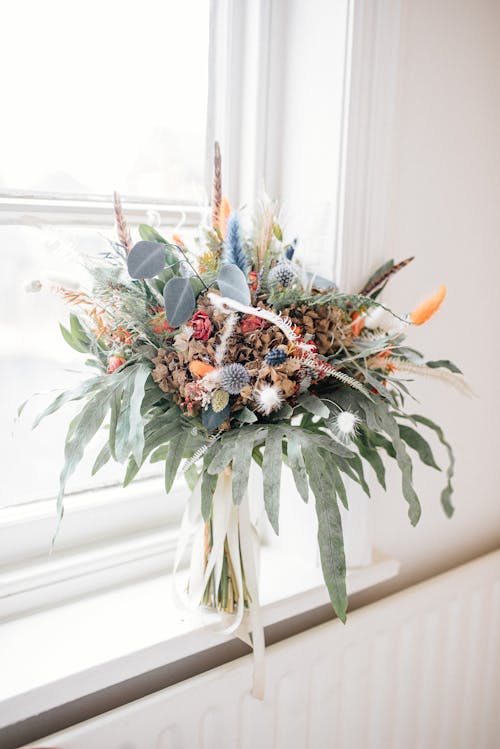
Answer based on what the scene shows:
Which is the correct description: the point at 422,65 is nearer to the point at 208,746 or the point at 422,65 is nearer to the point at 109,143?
the point at 109,143

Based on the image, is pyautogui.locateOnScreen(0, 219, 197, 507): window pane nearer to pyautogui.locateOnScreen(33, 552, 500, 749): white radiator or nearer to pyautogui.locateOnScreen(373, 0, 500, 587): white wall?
pyautogui.locateOnScreen(33, 552, 500, 749): white radiator

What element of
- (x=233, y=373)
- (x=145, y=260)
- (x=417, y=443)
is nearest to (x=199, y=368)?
(x=233, y=373)

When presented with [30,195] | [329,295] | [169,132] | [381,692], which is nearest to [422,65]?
[169,132]

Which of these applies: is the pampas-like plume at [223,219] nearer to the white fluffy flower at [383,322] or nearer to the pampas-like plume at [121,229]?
the pampas-like plume at [121,229]

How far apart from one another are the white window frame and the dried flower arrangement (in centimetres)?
21

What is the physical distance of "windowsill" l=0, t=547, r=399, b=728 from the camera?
87cm

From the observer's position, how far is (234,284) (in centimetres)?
79

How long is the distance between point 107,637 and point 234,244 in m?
0.60

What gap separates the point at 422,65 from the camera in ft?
3.78

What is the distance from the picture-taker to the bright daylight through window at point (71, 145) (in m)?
0.98

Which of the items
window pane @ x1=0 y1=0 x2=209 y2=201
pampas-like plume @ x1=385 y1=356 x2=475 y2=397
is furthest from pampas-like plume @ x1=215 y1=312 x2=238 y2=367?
window pane @ x1=0 y1=0 x2=209 y2=201

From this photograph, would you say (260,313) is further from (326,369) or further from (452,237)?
(452,237)

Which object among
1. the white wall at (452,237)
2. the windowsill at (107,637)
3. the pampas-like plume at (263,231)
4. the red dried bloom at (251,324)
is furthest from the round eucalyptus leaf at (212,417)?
the white wall at (452,237)

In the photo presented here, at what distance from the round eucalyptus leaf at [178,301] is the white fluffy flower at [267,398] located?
0.41 feet
